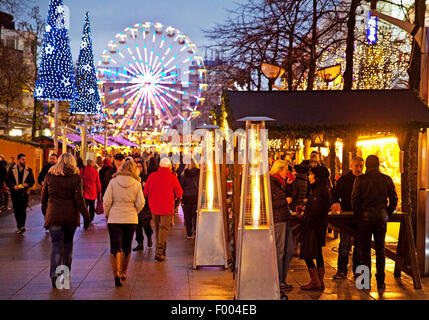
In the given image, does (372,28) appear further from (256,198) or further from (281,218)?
(256,198)

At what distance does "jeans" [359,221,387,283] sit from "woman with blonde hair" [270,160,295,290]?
1.17 meters

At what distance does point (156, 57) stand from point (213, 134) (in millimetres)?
32476

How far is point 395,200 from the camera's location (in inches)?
370

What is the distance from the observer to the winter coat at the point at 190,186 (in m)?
15.4

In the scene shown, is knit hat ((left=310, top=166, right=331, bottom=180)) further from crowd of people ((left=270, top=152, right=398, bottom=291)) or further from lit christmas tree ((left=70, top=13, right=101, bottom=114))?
lit christmas tree ((left=70, top=13, right=101, bottom=114))

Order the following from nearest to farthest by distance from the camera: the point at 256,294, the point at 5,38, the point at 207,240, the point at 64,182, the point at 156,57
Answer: the point at 256,294, the point at 64,182, the point at 207,240, the point at 156,57, the point at 5,38

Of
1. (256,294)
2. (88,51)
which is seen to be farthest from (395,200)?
(88,51)

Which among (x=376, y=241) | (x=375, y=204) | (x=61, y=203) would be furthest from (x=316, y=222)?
(x=61, y=203)

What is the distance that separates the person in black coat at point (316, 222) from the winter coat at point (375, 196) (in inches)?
25.4

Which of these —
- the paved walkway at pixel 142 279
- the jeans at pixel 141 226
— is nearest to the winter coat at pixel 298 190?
the paved walkway at pixel 142 279

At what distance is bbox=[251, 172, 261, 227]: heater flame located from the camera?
831cm

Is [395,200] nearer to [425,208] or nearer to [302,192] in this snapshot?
[425,208]

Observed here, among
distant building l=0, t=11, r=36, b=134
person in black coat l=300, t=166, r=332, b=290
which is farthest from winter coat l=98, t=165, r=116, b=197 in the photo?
distant building l=0, t=11, r=36, b=134
